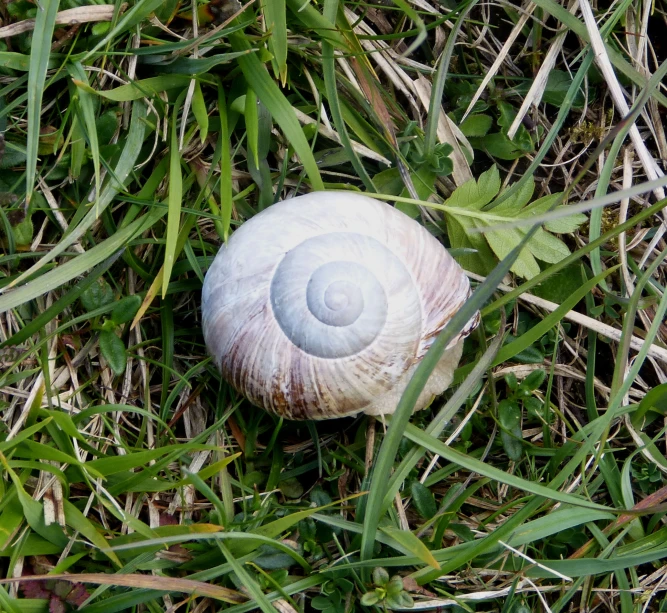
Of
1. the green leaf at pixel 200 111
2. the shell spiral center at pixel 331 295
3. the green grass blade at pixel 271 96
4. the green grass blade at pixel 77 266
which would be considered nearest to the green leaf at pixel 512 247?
the shell spiral center at pixel 331 295

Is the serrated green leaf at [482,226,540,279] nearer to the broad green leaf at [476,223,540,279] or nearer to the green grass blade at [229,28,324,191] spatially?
the broad green leaf at [476,223,540,279]

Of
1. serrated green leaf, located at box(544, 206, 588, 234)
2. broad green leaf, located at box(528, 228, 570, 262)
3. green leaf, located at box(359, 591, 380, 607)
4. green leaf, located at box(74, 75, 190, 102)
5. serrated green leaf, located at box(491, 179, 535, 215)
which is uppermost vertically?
green leaf, located at box(74, 75, 190, 102)

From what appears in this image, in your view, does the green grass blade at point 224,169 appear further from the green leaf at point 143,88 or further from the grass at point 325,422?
the green leaf at point 143,88

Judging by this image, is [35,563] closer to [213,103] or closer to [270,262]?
[270,262]

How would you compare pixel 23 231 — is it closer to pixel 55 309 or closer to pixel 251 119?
pixel 55 309

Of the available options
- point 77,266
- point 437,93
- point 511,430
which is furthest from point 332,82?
point 511,430

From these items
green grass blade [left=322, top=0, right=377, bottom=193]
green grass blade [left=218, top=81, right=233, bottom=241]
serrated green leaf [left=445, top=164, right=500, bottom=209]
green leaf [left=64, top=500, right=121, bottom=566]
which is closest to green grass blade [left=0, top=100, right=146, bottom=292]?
green grass blade [left=218, top=81, right=233, bottom=241]
